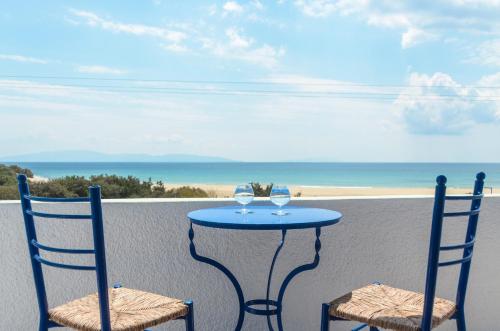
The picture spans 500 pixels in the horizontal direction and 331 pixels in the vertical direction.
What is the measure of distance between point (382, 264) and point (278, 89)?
40.0m

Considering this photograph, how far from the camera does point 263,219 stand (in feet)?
7.00

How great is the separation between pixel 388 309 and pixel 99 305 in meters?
1.08

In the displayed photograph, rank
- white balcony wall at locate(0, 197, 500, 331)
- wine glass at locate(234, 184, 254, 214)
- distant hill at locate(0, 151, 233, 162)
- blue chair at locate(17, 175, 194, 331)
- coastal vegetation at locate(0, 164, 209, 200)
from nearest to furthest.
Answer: blue chair at locate(17, 175, 194, 331) → wine glass at locate(234, 184, 254, 214) → white balcony wall at locate(0, 197, 500, 331) → coastal vegetation at locate(0, 164, 209, 200) → distant hill at locate(0, 151, 233, 162)

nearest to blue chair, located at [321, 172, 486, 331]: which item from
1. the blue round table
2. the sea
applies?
the blue round table

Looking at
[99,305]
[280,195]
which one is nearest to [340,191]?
[280,195]

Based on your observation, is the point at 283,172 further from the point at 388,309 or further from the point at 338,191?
the point at 388,309

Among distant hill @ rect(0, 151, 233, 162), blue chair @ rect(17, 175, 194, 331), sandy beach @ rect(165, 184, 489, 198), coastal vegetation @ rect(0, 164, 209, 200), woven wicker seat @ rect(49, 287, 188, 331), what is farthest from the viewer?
distant hill @ rect(0, 151, 233, 162)

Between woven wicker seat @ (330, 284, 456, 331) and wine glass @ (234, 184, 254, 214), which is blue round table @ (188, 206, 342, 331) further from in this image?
woven wicker seat @ (330, 284, 456, 331)

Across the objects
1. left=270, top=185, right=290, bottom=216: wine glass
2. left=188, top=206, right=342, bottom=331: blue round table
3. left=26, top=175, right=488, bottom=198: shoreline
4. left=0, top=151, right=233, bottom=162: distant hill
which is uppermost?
left=270, top=185, right=290, bottom=216: wine glass

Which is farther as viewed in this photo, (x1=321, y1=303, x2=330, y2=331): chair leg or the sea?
the sea

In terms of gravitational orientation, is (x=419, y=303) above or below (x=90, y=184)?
below

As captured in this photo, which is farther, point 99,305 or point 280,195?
point 280,195

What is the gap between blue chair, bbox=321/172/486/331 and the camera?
1.83 meters

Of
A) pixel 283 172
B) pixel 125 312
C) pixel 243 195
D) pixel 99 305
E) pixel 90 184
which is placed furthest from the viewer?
pixel 283 172
